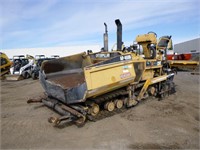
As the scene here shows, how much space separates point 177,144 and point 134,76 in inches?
84.4

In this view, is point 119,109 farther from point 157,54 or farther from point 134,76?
point 157,54

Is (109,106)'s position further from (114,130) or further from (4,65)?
(4,65)

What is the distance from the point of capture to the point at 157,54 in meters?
7.04

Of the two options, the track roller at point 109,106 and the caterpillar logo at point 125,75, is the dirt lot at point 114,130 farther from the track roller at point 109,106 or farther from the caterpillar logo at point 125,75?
the caterpillar logo at point 125,75

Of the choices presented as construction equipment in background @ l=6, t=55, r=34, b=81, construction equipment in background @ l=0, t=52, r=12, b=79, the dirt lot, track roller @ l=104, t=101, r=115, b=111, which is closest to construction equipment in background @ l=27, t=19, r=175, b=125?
track roller @ l=104, t=101, r=115, b=111

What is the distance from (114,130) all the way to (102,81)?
109 centimetres

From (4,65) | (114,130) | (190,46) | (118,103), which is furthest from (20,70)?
(190,46)

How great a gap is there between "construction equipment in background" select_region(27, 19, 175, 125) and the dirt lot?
0.31 metres

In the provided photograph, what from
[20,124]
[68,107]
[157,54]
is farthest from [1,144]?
[157,54]

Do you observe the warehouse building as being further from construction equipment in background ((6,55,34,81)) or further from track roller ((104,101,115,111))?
track roller ((104,101,115,111))

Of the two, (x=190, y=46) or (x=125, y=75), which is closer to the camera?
(x=125, y=75)

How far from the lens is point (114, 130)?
4.24 metres

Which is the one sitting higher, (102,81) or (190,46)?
(190,46)

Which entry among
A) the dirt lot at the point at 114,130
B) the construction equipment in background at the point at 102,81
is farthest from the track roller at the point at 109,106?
the dirt lot at the point at 114,130
